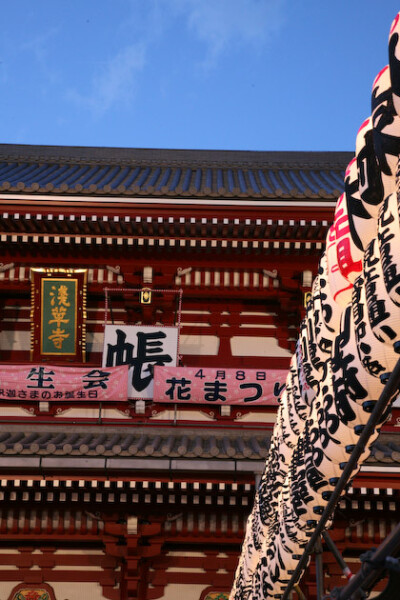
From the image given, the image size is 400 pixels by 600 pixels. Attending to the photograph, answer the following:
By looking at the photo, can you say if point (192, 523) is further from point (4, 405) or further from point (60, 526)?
point (4, 405)

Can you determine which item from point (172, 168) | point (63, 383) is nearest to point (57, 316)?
point (63, 383)

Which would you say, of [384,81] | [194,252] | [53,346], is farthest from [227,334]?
[384,81]

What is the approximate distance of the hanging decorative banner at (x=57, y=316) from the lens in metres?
9.69

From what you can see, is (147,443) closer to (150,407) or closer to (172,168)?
(150,407)

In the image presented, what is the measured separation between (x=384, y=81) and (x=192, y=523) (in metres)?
6.93

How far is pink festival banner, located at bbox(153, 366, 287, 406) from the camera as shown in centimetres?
909

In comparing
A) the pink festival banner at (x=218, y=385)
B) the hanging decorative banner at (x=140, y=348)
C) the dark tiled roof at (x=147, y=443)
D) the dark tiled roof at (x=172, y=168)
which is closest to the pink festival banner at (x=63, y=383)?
the hanging decorative banner at (x=140, y=348)

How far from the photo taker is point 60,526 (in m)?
8.04

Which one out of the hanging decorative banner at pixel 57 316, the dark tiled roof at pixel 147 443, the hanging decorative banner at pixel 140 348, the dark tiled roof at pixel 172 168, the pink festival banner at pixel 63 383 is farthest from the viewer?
the dark tiled roof at pixel 172 168

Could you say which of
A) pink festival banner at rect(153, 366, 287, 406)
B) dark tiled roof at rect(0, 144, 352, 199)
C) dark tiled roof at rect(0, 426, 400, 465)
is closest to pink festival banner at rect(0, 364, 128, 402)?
dark tiled roof at rect(0, 426, 400, 465)

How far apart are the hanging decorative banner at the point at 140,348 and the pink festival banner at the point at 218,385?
34 centimetres

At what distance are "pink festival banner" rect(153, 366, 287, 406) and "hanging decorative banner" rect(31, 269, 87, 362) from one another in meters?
1.52

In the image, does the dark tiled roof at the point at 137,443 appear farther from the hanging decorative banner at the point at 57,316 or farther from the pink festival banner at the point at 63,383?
the hanging decorative banner at the point at 57,316

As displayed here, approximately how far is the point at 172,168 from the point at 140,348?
6646 millimetres
